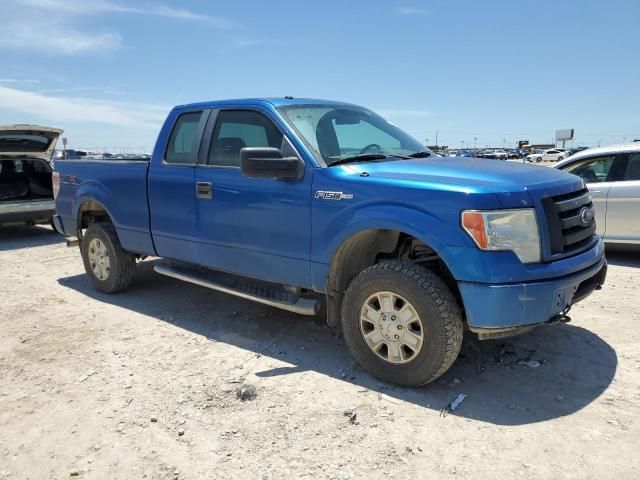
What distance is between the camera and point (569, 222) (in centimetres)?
341

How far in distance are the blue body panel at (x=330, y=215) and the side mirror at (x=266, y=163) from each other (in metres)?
0.15

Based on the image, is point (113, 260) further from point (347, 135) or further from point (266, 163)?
point (347, 135)

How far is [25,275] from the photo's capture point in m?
7.04

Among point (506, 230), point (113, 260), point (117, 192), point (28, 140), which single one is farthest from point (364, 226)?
point (28, 140)

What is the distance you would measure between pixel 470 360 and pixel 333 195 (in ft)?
5.40

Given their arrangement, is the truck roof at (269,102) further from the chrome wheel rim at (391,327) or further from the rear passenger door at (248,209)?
the chrome wheel rim at (391,327)

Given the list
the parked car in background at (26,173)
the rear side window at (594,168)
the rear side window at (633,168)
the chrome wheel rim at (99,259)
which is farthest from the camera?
the parked car in background at (26,173)

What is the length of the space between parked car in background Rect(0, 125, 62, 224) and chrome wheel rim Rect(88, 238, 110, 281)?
430cm

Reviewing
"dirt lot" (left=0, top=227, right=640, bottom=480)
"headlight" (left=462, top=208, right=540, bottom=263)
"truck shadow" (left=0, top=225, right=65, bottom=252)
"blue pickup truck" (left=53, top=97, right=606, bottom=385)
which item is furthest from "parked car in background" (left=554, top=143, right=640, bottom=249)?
"truck shadow" (left=0, top=225, right=65, bottom=252)

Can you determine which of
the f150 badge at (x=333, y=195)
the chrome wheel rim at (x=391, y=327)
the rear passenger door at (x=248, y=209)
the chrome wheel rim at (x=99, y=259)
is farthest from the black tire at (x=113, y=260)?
the chrome wheel rim at (x=391, y=327)

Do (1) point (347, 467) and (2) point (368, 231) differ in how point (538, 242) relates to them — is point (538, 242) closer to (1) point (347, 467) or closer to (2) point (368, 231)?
(2) point (368, 231)

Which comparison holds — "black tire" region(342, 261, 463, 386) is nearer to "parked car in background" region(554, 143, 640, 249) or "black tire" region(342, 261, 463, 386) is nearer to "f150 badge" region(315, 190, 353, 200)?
"f150 badge" region(315, 190, 353, 200)

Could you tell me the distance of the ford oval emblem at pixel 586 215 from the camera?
3570 mm

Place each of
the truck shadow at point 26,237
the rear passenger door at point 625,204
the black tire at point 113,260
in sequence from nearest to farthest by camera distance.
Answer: the black tire at point 113,260
the rear passenger door at point 625,204
the truck shadow at point 26,237
